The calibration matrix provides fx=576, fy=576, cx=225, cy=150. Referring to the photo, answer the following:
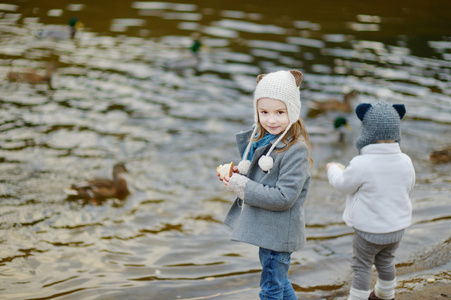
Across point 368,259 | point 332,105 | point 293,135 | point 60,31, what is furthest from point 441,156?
point 60,31

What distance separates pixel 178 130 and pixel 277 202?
18.9ft

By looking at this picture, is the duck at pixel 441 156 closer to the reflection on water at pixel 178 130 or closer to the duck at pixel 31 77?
the reflection on water at pixel 178 130

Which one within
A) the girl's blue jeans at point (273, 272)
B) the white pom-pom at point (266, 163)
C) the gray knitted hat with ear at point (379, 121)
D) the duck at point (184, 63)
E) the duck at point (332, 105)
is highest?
the gray knitted hat with ear at point (379, 121)

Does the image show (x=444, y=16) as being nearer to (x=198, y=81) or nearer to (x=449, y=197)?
(x=198, y=81)

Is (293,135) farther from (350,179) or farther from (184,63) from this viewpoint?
(184,63)

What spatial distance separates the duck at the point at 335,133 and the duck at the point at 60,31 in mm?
6132

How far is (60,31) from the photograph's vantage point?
40.7 feet

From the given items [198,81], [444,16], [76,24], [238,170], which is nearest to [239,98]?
[198,81]

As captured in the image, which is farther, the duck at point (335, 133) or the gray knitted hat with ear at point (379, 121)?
the duck at point (335, 133)

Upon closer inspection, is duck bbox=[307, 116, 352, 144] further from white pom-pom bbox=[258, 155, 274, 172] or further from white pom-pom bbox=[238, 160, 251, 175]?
white pom-pom bbox=[258, 155, 274, 172]

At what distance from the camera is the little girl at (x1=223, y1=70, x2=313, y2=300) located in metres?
3.28

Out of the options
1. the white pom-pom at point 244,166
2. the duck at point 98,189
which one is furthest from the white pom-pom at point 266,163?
the duck at point 98,189

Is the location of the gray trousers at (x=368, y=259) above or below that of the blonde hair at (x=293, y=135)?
below

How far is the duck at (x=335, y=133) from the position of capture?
9.13 meters
